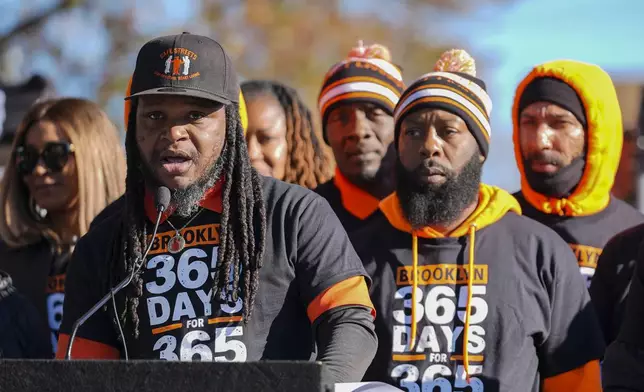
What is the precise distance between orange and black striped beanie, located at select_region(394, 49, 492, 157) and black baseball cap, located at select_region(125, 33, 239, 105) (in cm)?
130

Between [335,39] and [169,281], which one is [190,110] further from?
[335,39]

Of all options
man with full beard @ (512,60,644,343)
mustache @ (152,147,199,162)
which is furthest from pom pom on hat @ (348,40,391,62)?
mustache @ (152,147,199,162)

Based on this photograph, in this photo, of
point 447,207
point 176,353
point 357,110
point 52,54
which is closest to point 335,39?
point 52,54

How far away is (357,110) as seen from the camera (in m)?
6.20

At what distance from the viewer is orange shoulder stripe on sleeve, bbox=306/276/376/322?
3.86 meters

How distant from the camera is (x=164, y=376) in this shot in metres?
2.88

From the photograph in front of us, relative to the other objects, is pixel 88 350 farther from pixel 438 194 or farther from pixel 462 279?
pixel 438 194

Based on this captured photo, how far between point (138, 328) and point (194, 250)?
34cm

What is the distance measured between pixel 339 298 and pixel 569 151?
2485 mm

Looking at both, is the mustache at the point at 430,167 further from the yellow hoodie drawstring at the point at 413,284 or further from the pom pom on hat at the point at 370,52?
the pom pom on hat at the point at 370,52

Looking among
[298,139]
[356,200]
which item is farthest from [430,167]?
[298,139]

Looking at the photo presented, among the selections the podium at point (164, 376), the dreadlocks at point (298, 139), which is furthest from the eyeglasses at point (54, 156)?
the podium at point (164, 376)

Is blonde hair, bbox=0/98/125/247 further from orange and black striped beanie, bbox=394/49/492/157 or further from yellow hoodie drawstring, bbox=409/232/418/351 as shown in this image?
yellow hoodie drawstring, bbox=409/232/418/351

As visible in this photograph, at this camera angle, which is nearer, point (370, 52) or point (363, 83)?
point (363, 83)
